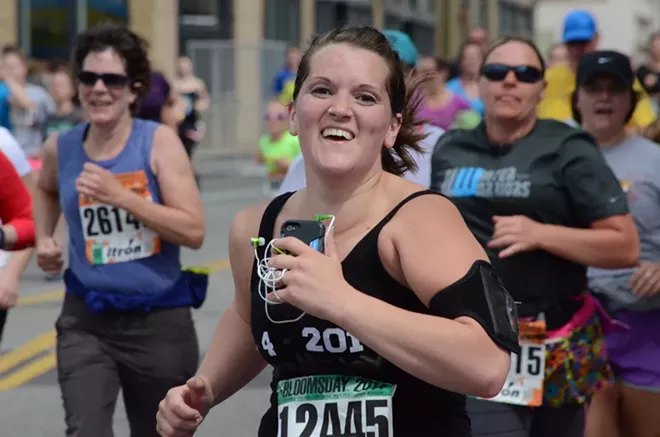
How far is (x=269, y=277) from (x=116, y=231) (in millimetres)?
2533

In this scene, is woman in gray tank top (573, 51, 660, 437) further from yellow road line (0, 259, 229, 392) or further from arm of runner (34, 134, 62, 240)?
yellow road line (0, 259, 229, 392)

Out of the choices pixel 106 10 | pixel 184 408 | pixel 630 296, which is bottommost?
pixel 630 296

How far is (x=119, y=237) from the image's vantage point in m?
5.39

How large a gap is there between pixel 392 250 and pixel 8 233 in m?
2.61

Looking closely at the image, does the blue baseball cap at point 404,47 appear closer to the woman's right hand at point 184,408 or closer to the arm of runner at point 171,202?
the arm of runner at point 171,202

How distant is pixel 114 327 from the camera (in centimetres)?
536

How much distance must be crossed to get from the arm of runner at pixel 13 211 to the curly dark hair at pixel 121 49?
1.68ft

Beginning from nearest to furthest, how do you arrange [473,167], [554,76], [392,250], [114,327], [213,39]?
[392,250] < [473,167] < [114,327] < [554,76] < [213,39]

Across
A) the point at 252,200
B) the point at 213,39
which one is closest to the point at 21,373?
the point at 252,200

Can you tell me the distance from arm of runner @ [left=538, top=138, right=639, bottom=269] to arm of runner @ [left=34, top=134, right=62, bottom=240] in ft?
6.54

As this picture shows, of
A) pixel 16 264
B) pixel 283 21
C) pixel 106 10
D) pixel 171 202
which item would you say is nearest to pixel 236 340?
pixel 171 202

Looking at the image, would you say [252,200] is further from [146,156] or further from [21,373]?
[146,156]

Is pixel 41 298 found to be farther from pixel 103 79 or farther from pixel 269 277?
pixel 269 277

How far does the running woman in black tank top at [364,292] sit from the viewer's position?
2805 millimetres
